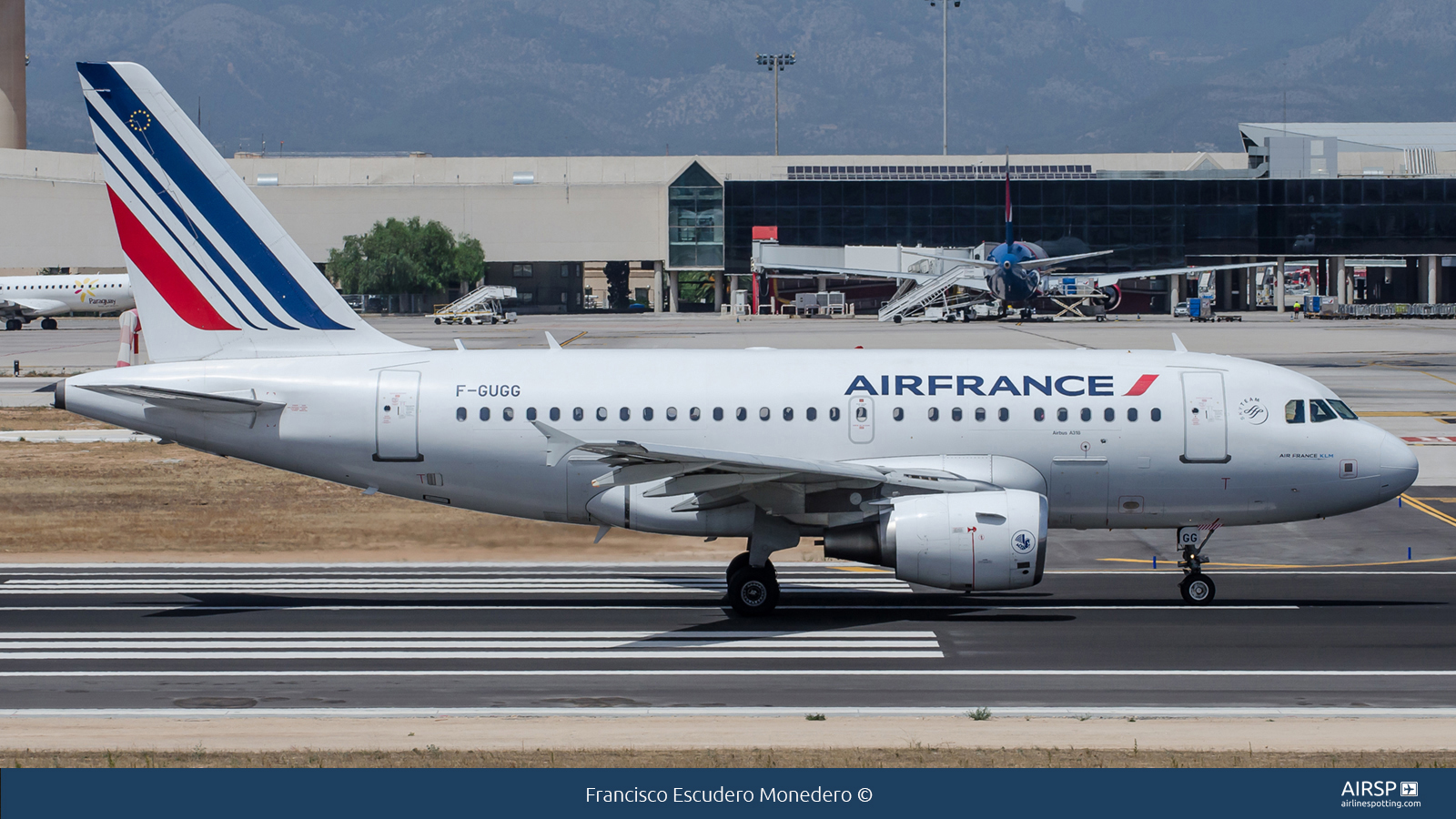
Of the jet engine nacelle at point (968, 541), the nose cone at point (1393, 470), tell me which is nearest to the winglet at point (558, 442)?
the jet engine nacelle at point (968, 541)

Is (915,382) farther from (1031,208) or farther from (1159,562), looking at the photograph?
(1031,208)

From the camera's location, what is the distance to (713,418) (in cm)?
2516

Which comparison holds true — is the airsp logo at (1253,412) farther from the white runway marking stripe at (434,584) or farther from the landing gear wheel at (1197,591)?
the white runway marking stripe at (434,584)

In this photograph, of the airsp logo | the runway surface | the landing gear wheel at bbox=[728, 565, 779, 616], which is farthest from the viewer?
the airsp logo

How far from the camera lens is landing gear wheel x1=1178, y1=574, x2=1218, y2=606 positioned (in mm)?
25391

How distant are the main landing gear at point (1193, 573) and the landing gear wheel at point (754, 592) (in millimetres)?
7351

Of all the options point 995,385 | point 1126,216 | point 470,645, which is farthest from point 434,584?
point 1126,216

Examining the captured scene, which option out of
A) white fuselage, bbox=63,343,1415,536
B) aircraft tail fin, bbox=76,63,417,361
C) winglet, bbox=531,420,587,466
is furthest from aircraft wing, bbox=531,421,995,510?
aircraft tail fin, bbox=76,63,417,361

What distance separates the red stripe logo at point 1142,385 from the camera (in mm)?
24938

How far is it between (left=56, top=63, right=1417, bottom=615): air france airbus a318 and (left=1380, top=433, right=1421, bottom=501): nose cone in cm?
6

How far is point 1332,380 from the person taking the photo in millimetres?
69188

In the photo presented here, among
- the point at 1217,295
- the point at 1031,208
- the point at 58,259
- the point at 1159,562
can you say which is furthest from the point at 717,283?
the point at 1159,562

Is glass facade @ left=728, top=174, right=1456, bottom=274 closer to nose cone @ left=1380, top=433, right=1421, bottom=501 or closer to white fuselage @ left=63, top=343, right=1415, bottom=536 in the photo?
nose cone @ left=1380, top=433, right=1421, bottom=501

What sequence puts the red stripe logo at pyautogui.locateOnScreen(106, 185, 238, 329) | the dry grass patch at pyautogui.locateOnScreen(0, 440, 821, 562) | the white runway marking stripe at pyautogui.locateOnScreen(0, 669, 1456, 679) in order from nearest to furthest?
the white runway marking stripe at pyautogui.locateOnScreen(0, 669, 1456, 679)
the red stripe logo at pyautogui.locateOnScreen(106, 185, 238, 329)
the dry grass patch at pyautogui.locateOnScreen(0, 440, 821, 562)
